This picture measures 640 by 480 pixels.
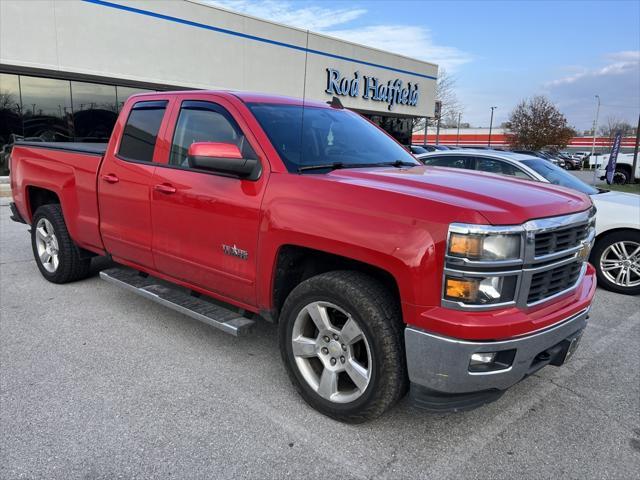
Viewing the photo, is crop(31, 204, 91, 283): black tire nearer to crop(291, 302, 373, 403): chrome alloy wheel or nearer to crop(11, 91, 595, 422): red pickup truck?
crop(11, 91, 595, 422): red pickup truck

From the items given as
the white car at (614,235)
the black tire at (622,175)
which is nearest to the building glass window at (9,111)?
the white car at (614,235)

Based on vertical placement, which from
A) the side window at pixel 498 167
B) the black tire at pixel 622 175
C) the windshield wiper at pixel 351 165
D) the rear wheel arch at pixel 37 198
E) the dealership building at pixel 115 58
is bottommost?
the black tire at pixel 622 175

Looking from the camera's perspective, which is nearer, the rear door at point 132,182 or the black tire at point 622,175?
the rear door at point 132,182

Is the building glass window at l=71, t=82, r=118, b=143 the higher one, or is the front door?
the building glass window at l=71, t=82, r=118, b=143

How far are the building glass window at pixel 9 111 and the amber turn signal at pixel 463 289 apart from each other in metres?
16.0

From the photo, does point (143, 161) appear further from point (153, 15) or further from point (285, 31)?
point (285, 31)

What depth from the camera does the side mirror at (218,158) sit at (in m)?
3.08

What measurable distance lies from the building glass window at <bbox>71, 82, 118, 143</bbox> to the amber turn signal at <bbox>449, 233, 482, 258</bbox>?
622 inches

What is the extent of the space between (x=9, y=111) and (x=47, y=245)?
11.8 metres

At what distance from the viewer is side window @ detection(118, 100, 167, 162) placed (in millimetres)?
4070

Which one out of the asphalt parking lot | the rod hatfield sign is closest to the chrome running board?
the asphalt parking lot

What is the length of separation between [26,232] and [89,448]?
6.82 metres

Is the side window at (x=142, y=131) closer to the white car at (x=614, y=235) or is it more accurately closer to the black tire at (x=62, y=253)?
the black tire at (x=62, y=253)

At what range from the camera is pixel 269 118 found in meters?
3.50
